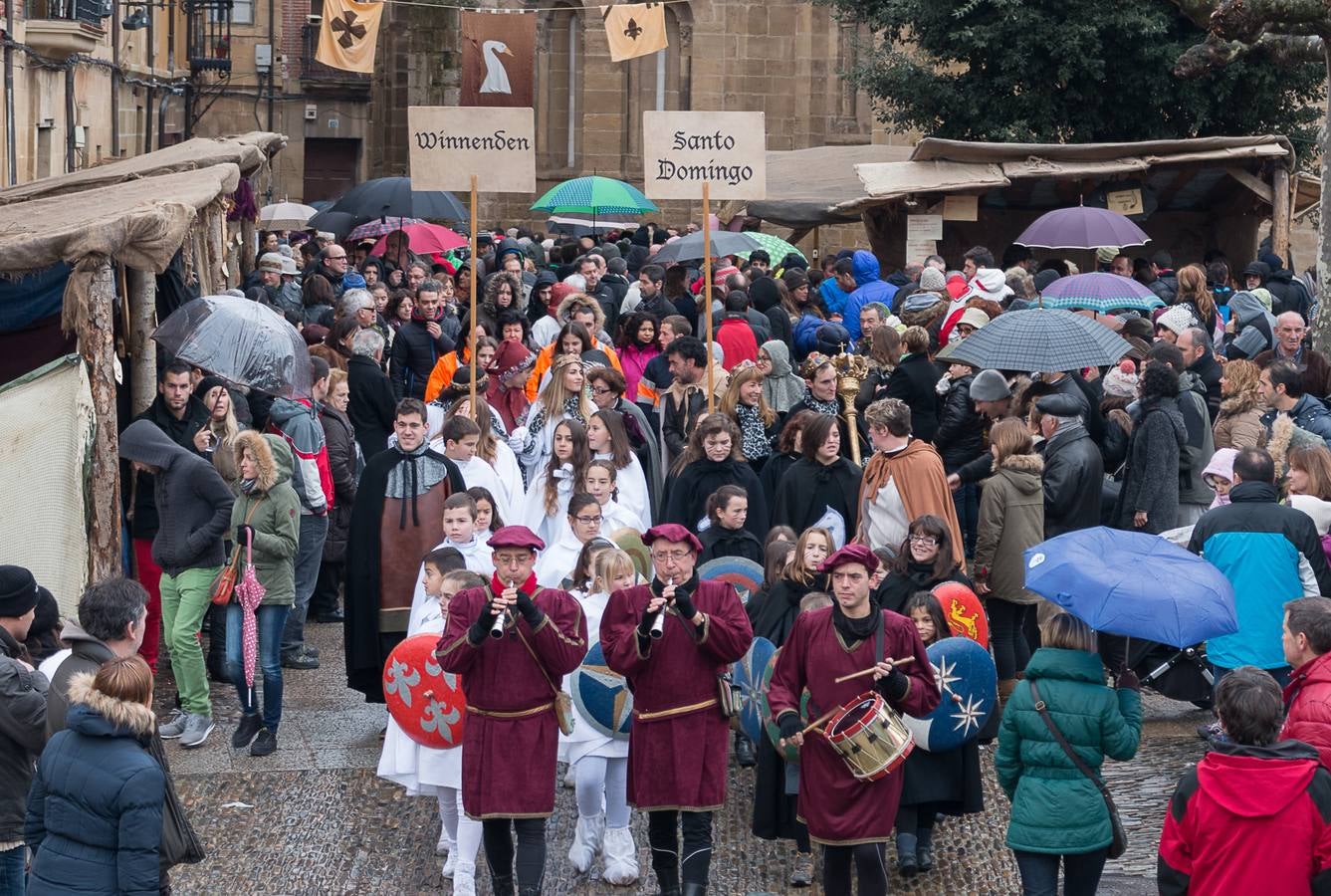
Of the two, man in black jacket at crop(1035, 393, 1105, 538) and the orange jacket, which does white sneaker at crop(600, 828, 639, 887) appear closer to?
man in black jacket at crop(1035, 393, 1105, 538)

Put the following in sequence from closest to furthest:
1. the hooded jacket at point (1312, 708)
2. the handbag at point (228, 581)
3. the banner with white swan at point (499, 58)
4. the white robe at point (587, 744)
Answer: the hooded jacket at point (1312, 708) < the white robe at point (587, 744) < the handbag at point (228, 581) < the banner with white swan at point (499, 58)

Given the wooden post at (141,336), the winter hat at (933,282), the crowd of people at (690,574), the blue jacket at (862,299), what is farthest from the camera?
the blue jacket at (862,299)

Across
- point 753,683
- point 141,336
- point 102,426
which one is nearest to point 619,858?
point 753,683

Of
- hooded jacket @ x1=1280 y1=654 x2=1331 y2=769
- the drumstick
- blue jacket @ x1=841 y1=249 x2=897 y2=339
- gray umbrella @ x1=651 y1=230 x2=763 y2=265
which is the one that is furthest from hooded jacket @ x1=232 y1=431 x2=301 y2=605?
gray umbrella @ x1=651 y1=230 x2=763 y2=265

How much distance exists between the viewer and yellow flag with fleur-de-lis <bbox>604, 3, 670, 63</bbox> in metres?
23.2

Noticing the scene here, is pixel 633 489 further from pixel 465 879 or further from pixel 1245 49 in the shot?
pixel 1245 49

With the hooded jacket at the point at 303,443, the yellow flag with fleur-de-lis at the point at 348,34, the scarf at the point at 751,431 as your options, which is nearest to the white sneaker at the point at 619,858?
the hooded jacket at the point at 303,443

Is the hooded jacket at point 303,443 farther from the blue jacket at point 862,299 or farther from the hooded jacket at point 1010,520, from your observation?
the blue jacket at point 862,299

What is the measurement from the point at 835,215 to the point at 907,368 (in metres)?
10.2

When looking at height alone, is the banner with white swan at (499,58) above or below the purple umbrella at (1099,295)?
above

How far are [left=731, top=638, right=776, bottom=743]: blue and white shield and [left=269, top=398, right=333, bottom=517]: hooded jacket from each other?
3.45m

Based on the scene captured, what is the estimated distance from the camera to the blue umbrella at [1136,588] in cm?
677

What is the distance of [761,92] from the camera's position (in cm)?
3581

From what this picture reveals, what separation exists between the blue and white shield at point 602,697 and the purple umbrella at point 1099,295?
7734 millimetres
